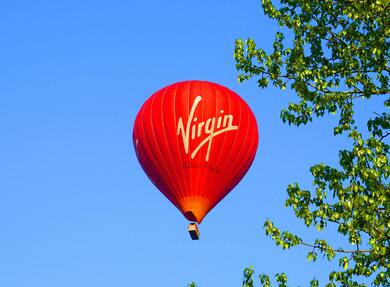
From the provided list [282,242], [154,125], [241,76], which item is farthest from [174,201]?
[282,242]

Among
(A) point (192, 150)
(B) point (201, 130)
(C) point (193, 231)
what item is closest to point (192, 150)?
(A) point (192, 150)

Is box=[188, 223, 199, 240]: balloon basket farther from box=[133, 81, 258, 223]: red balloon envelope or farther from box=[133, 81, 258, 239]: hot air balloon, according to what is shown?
box=[133, 81, 258, 223]: red balloon envelope

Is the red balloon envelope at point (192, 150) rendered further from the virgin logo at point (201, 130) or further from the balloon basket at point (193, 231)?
the balloon basket at point (193, 231)

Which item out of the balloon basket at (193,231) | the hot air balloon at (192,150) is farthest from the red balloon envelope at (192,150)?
the balloon basket at (193,231)

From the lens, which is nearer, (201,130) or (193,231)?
(193,231)

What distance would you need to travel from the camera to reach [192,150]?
41.4 m

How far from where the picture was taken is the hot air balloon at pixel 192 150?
41188 millimetres

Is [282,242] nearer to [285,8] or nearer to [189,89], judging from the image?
[285,8]

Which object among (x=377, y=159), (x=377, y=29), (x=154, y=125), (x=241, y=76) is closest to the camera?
(x=377, y=159)

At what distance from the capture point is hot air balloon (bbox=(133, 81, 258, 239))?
4119cm

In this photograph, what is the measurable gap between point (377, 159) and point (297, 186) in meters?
2.14

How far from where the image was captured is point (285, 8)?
31016mm

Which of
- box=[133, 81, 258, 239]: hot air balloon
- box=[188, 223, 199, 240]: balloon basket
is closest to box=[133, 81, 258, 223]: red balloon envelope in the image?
box=[133, 81, 258, 239]: hot air balloon

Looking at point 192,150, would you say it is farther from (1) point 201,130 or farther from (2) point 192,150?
(1) point 201,130
